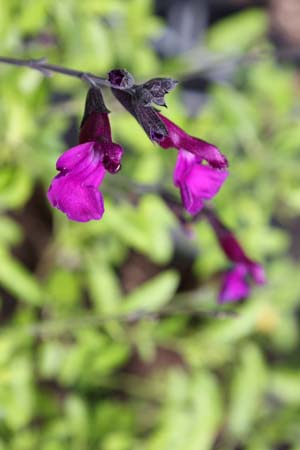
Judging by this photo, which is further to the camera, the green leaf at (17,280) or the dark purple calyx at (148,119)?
the green leaf at (17,280)

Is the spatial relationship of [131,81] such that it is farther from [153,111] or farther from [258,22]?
[258,22]

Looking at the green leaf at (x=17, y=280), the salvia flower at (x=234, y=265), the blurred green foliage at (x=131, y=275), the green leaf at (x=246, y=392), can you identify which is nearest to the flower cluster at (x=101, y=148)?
the salvia flower at (x=234, y=265)

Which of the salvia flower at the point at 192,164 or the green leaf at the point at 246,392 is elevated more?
the salvia flower at the point at 192,164

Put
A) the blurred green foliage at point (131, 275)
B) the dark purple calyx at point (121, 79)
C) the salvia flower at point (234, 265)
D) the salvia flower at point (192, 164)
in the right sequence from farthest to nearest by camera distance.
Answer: the blurred green foliage at point (131, 275), the salvia flower at point (234, 265), the salvia flower at point (192, 164), the dark purple calyx at point (121, 79)

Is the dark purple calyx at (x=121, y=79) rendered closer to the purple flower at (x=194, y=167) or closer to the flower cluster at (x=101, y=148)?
the flower cluster at (x=101, y=148)

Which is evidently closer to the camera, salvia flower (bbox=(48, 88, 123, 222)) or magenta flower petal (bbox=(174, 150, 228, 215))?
salvia flower (bbox=(48, 88, 123, 222))

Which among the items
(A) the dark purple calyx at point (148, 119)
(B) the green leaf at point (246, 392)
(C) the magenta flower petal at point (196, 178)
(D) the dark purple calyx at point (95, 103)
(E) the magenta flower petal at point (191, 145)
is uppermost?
(D) the dark purple calyx at point (95, 103)

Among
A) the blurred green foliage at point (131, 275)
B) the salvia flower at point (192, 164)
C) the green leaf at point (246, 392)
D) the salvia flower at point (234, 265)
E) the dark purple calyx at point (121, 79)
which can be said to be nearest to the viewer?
the dark purple calyx at point (121, 79)

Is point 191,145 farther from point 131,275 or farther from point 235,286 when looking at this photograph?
point 131,275

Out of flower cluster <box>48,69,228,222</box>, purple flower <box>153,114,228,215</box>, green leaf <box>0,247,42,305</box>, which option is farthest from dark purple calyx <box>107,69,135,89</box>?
green leaf <box>0,247,42,305</box>

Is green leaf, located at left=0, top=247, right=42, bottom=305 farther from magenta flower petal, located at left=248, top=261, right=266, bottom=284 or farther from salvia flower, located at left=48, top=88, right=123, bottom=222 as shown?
salvia flower, located at left=48, top=88, right=123, bottom=222
